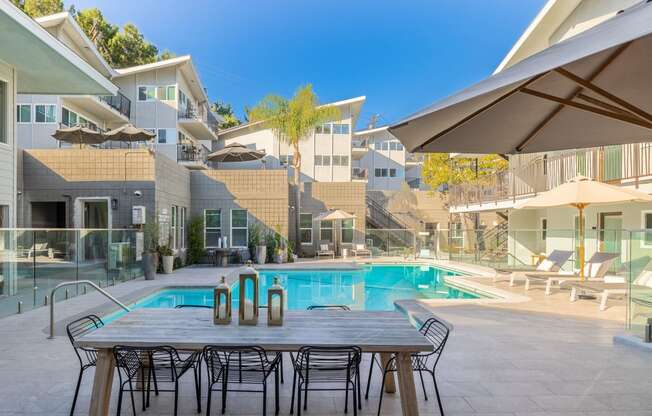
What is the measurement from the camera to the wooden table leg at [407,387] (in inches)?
123

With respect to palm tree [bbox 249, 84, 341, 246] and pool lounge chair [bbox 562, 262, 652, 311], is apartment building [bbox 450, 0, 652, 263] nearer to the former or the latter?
pool lounge chair [bbox 562, 262, 652, 311]

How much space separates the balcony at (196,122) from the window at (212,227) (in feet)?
20.9

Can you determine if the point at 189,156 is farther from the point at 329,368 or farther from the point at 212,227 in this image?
the point at 329,368

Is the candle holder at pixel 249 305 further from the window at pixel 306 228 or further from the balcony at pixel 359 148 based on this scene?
the balcony at pixel 359 148

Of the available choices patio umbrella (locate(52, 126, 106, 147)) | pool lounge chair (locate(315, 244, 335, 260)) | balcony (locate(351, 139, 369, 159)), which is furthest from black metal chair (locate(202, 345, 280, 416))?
balcony (locate(351, 139, 369, 159))

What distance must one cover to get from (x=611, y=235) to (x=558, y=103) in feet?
29.3

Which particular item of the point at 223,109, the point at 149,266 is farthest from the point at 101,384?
the point at 223,109

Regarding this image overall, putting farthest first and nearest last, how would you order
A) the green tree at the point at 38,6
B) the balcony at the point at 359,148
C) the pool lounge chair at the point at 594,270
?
the balcony at the point at 359,148, the green tree at the point at 38,6, the pool lounge chair at the point at 594,270

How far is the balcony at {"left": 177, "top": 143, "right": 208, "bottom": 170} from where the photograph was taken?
21.1 meters

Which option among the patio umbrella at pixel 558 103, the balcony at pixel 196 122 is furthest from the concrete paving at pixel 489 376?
the balcony at pixel 196 122

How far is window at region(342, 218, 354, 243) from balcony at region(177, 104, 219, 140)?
8772mm

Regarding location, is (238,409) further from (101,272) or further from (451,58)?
(451,58)

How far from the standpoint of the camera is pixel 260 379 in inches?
130

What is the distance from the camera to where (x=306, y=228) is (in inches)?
791
